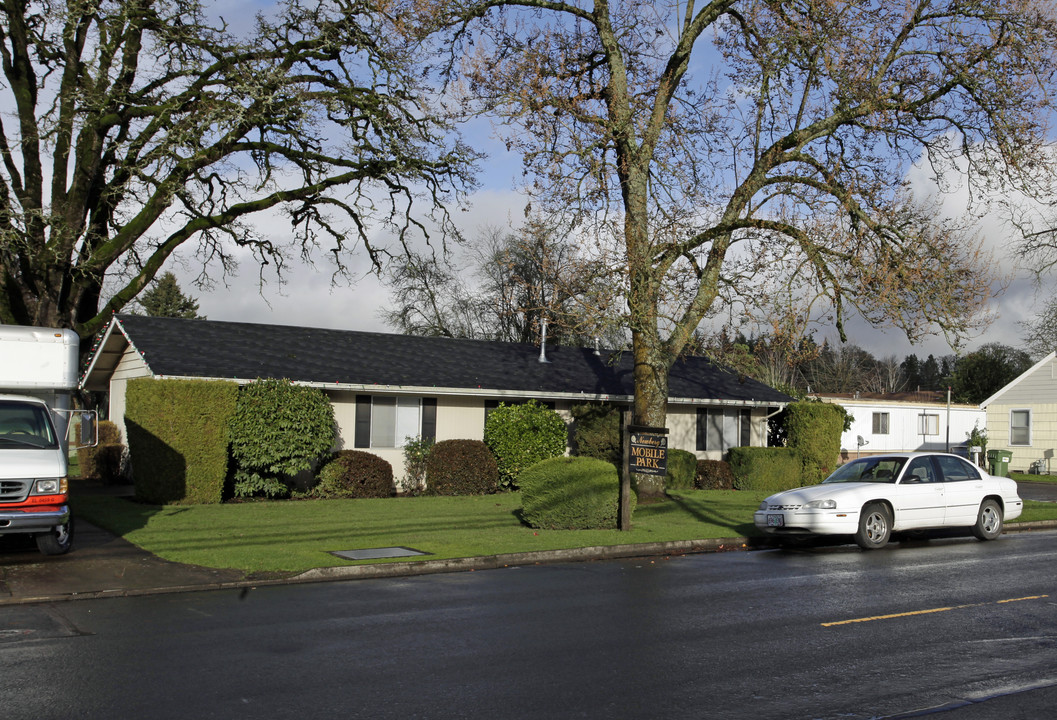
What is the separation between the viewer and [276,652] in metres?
7.82

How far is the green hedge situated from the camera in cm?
1925

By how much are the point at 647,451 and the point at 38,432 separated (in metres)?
9.53

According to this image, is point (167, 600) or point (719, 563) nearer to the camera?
point (167, 600)

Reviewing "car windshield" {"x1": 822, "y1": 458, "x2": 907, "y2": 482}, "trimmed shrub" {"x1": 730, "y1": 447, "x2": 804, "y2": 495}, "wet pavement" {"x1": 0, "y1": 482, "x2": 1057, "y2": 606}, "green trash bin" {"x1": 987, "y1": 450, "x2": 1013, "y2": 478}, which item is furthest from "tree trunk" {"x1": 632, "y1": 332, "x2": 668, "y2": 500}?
"green trash bin" {"x1": 987, "y1": 450, "x2": 1013, "y2": 478}

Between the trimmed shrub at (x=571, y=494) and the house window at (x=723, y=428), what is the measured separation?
13.7 m

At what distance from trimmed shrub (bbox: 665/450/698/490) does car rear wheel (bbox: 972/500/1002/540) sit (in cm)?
985

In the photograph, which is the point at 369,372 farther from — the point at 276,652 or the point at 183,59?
the point at 276,652

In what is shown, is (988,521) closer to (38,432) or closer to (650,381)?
(650,381)

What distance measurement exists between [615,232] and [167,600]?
11929mm

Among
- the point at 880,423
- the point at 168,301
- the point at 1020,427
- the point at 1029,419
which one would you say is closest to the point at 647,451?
the point at 1029,419

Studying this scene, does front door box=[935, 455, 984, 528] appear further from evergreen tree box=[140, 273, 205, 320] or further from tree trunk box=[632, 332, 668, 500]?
evergreen tree box=[140, 273, 205, 320]

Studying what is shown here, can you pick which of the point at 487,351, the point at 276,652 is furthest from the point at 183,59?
the point at 276,652

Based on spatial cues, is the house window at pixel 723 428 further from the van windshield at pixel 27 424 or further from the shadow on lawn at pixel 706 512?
the van windshield at pixel 27 424

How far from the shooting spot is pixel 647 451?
1633cm
